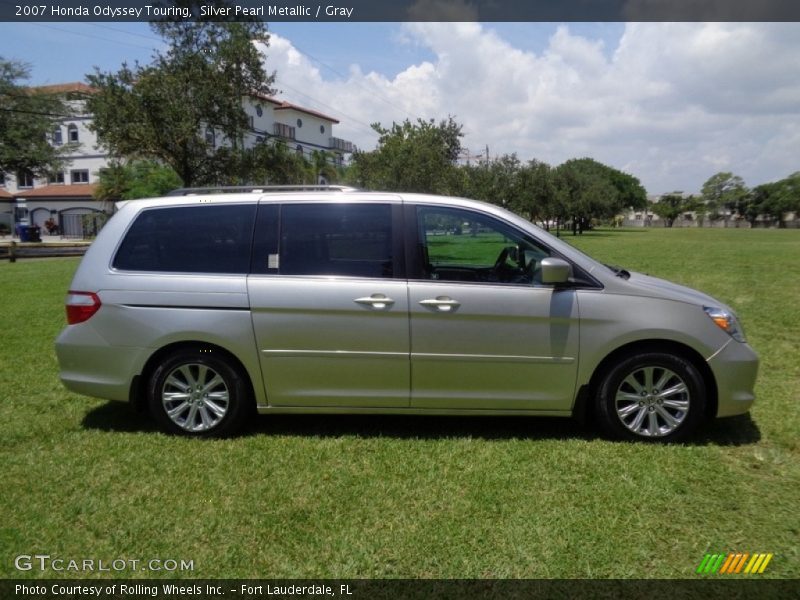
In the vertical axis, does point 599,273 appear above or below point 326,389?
above

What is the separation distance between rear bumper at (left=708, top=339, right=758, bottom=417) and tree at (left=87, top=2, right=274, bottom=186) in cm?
2151

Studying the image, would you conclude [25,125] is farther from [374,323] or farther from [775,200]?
[775,200]

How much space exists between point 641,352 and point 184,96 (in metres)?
21.9

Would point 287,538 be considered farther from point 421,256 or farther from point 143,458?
point 421,256

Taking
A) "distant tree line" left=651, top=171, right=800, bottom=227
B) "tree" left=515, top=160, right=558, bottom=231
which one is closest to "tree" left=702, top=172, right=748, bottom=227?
"distant tree line" left=651, top=171, right=800, bottom=227

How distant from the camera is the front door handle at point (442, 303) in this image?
4.43 metres

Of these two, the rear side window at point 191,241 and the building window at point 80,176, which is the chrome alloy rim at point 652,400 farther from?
the building window at point 80,176

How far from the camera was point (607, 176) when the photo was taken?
10100 centimetres

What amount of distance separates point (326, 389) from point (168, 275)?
1478 millimetres

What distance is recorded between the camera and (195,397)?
15.4 ft

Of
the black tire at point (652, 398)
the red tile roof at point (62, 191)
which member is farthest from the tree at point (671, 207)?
the black tire at point (652, 398)

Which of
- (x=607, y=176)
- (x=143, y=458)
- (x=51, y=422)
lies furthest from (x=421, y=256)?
→ (x=607, y=176)

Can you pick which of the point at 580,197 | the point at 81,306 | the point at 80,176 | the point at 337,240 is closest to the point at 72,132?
the point at 80,176

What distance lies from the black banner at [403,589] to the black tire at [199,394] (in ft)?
5.74
